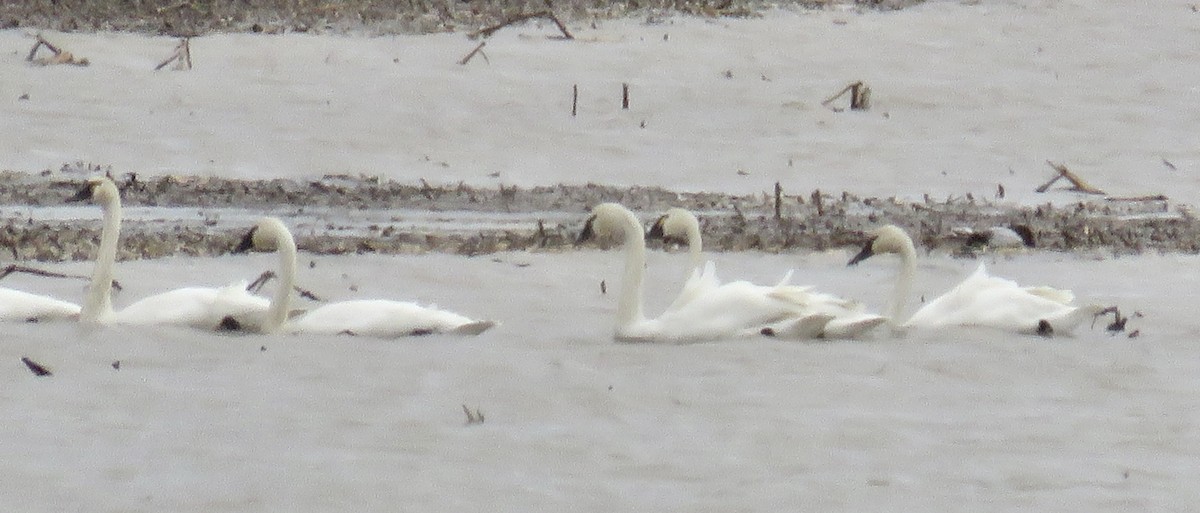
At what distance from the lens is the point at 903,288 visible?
912cm

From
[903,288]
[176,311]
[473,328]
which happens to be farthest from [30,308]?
[903,288]

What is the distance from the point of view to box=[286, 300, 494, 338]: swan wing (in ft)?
27.8

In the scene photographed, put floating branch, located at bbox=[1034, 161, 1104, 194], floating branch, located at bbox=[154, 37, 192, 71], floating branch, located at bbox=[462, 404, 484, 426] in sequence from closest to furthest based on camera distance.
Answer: floating branch, located at bbox=[462, 404, 484, 426], floating branch, located at bbox=[1034, 161, 1104, 194], floating branch, located at bbox=[154, 37, 192, 71]

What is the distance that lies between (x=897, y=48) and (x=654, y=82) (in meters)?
2.52

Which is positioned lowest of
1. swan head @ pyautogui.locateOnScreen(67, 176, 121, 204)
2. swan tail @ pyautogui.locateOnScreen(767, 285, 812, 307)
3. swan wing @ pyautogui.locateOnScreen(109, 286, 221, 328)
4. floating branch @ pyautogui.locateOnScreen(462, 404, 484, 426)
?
swan wing @ pyautogui.locateOnScreen(109, 286, 221, 328)

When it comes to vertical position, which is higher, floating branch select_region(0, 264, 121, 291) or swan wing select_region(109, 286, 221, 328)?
swan wing select_region(109, 286, 221, 328)

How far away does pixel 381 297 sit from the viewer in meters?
9.89

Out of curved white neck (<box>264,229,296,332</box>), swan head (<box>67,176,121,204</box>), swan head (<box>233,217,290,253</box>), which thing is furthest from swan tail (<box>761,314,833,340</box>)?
swan head (<box>67,176,121,204</box>)

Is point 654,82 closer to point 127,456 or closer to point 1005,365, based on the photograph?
point 1005,365

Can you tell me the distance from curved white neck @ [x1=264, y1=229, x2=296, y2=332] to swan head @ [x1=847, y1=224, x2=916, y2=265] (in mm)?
2341

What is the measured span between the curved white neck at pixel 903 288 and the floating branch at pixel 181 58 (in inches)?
352

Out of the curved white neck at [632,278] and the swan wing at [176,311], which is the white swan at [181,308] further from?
the curved white neck at [632,278]

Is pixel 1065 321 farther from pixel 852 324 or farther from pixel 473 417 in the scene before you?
pixel 473 417

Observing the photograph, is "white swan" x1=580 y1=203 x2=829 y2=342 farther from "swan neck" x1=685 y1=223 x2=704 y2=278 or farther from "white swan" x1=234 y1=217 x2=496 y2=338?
"swan neck" x1=685 y1=223 x2=704 y2=278
